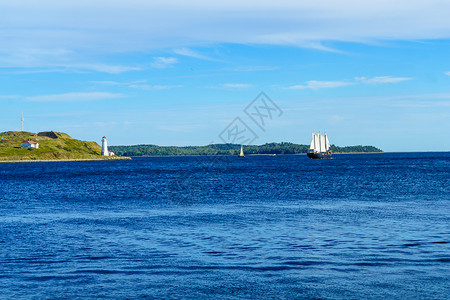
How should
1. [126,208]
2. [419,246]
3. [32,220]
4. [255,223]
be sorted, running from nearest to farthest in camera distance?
[419,246] → [255,223] → [32,220] → [126,208]

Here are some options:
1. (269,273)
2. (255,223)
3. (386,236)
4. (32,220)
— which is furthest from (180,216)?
(269,273)

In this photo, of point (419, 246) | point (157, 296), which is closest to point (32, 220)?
point (157, 296)

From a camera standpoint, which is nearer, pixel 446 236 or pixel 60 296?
pixel 60 296

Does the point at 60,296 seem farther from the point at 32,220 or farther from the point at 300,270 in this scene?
the point at 32,220

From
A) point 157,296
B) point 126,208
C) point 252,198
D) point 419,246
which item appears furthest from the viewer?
point 252,198

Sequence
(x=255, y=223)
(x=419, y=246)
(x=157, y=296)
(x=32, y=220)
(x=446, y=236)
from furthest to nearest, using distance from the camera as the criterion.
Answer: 1. (x=32, y=220)
2. (x=255, y=223)
3. (x=446, y=236)
4. (x=419, y=246)
5. (x=157, y=296)

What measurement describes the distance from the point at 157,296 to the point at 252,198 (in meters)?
42.4

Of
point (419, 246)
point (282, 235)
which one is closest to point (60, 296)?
point (282, 235)

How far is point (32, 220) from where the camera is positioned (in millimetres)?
40500

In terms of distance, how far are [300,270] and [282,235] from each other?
30.0ft

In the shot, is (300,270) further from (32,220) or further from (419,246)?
(32,220)

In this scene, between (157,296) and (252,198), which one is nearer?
(157,296)

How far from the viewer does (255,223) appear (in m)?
37.0

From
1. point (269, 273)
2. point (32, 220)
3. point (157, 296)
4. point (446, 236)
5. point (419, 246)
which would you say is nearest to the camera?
point (157, 296)
